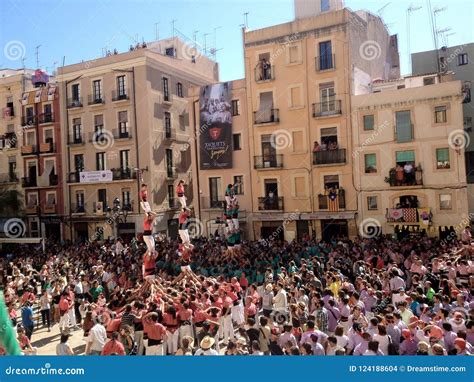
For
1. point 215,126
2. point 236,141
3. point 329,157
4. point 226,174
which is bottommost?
point 226,174

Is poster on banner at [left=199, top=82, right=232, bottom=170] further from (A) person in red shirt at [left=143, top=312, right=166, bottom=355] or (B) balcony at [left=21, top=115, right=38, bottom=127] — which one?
(A) person in red shirt at [left=143, top=312, right=166, bottom=355]

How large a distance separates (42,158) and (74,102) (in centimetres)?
257

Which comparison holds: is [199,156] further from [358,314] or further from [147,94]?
[358,314]

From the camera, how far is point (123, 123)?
1712 centimetres

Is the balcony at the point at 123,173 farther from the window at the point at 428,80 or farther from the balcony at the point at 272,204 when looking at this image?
the window at the point at 428,80

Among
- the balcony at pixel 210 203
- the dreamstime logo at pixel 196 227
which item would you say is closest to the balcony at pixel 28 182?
the dreamstime logo at pixel 196 227

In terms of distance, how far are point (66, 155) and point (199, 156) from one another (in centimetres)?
514

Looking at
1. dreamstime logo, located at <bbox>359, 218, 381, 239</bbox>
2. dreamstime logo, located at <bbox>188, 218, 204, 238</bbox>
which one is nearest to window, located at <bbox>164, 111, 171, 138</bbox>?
dreamstime logo, located at <bbox>188, 218, 204, 238</bbox>

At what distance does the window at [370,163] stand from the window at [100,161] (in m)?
10.3

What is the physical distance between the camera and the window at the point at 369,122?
17.8m

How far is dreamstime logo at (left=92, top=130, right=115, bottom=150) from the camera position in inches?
624

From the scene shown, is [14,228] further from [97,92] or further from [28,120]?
[97,92]

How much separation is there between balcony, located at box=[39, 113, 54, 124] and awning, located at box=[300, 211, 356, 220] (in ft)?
33.8

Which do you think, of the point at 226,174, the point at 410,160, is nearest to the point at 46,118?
the point at 226,174
